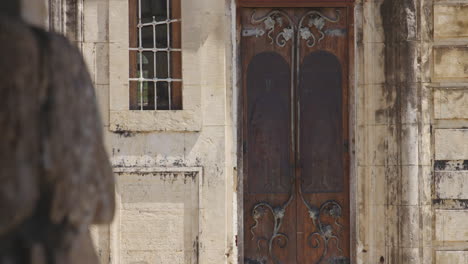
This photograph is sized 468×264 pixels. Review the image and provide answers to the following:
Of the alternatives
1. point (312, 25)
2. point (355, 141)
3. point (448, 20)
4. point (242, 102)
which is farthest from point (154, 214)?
point (448, 20)

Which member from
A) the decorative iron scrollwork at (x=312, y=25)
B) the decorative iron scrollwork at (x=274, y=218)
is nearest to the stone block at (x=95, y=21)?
the decorative iron scrollwork at (x=312, y=25)

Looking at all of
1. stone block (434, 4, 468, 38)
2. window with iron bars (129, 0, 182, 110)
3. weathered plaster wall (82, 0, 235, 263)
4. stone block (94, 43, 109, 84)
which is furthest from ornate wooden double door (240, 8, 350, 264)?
stone block (94, 43, 109, 84)

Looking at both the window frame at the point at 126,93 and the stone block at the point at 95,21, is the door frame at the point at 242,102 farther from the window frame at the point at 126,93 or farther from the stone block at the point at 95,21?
the stone block at the point at 95,21

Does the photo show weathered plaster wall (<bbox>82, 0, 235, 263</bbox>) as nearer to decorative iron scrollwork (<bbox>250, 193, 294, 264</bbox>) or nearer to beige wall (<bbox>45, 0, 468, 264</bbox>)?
beige wall (<bbox>45, 0, 468, 264</bbox>)

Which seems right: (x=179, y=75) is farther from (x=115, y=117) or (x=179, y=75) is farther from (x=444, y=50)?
(x=444, y=50)

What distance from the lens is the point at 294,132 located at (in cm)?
881

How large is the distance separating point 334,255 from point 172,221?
5.53 feet

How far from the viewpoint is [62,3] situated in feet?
26.7

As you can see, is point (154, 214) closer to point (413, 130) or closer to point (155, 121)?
point (155, 121)

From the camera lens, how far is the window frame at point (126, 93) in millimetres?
8227

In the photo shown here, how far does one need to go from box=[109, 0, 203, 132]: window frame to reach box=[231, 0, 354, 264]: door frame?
0.52 m

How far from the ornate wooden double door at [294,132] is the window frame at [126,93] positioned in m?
0.66

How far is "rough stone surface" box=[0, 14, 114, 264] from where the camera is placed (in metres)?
2.42

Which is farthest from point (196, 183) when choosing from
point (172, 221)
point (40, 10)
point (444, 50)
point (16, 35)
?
point (16, 35)
